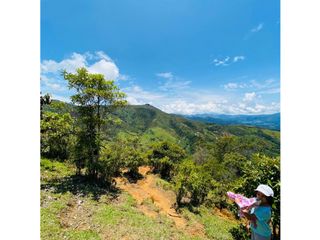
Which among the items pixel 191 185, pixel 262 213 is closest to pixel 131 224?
pixel 262 213

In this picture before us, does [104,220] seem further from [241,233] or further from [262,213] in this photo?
[262,213]

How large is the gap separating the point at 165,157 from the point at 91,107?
749 cm

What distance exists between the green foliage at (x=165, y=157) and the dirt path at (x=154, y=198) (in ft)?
4.67

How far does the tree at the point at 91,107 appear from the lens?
389 inches

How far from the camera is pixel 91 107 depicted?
10195 mm

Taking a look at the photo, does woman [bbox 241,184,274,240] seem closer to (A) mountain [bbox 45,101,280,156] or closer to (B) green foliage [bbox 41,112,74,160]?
(B) green foliage [bbox 41,112,74,160]

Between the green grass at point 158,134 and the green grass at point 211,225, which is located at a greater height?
the green grass at point 211,225

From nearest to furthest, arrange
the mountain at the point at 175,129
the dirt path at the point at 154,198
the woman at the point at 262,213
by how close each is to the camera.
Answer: the woman at the point at 262,213, the dirt path at the point at 154,198, the mountain at the point at 175,129

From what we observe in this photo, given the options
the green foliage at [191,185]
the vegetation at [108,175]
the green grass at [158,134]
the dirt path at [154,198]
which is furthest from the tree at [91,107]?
the green grass at [158,134]

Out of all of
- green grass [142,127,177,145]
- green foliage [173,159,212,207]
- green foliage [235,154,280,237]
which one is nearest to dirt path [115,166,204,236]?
green foliage [173,159,212,207]

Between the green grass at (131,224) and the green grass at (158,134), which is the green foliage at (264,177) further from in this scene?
the green grass at (158,134)
